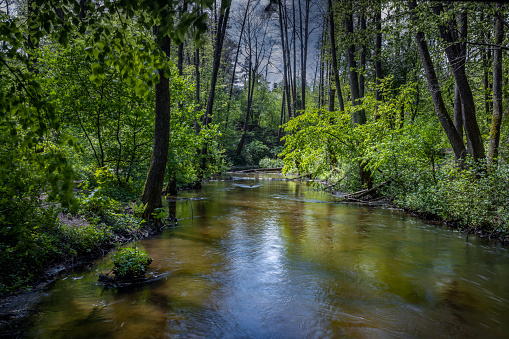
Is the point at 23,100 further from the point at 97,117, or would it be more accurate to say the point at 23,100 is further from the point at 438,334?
the point at 97,117

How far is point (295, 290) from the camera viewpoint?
4719 mm

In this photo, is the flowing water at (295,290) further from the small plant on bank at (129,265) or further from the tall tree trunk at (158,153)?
the tall tree trunk at (158,153)

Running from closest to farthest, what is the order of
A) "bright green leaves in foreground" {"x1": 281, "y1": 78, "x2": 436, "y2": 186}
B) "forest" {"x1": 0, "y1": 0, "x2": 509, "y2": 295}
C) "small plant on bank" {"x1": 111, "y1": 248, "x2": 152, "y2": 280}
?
"forest" {"x1": 0, "y1": 0, "x2": 509, "y2": 295} < "small plant on bank" {"x1": 111, "y1": 248, "x2": 152, "y2": 280} < "bright green leaves in foreground" {"x1": 281, "y1": 78, "x2": 436, "y2": 186}

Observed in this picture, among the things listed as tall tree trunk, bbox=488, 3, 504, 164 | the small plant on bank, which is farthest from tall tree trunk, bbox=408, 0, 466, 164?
the small plant on bank

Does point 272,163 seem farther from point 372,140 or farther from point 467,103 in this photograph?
point 467,103

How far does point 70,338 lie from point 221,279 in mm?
2314

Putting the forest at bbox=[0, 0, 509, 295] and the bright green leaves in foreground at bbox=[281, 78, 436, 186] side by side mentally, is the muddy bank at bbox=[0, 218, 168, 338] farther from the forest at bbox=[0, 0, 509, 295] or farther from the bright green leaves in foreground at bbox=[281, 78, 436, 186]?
the bright green leaves in foreground at bbox=[281, 78, 436, 186]

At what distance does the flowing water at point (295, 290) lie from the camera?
11.9 feet

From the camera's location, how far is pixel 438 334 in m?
3.56

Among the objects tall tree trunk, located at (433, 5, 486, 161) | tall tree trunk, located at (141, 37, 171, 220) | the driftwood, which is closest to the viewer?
tall tree trunk, located at (141, 37, 171, 220)

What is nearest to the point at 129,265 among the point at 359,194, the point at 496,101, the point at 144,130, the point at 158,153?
the point at 158,153

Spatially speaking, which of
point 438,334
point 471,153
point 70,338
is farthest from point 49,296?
point 471,153

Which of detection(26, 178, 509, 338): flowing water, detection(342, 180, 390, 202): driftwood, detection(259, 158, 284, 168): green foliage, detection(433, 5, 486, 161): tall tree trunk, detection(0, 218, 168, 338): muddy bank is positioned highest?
detection(433, 5, 486, 161): tall tree trunk

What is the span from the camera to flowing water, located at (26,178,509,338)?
143 inches
